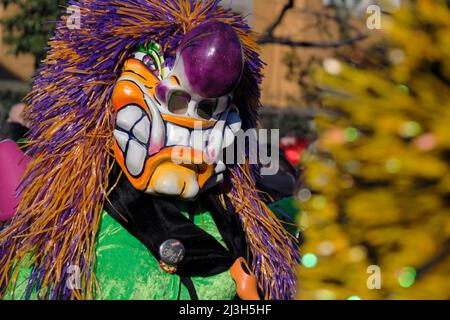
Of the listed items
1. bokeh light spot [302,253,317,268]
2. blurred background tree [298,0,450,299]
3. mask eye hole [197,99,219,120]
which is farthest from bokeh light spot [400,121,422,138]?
mask eye hole [197,99,219,120]

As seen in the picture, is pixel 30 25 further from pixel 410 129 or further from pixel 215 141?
pixel 410 129

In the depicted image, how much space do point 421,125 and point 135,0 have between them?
3.46ft

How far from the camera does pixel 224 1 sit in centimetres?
204

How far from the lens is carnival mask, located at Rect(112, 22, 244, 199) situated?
1.65m

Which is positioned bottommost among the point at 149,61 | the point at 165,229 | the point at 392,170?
the point at 392,170

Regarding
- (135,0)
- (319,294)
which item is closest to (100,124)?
(135,0)

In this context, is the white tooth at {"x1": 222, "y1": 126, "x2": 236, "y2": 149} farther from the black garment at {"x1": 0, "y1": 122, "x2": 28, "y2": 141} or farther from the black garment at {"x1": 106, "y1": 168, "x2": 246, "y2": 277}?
the black garment at {"x1": 0, "y1": 122, "x2": 28, "y2": 141}

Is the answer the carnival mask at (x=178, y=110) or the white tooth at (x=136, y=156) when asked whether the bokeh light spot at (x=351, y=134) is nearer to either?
the carnival mask at (x=178, y=110)

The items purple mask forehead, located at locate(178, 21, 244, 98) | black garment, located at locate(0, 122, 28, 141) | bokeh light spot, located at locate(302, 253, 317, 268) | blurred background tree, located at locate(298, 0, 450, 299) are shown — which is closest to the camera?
blurred background tree, located at locate(298, 0, 450, 299)

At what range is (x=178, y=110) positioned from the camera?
1.75 metres

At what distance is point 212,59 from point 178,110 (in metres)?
0.18

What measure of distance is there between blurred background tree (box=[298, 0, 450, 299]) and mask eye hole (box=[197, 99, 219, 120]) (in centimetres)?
66

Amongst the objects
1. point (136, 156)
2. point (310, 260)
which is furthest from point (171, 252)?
point (310, 260)

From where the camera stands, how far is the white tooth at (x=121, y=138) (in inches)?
67.7
